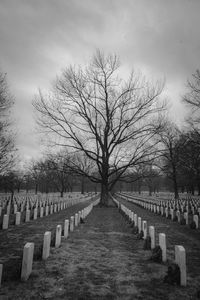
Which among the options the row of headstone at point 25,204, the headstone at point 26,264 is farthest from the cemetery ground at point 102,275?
the row of headstone at point 25,204

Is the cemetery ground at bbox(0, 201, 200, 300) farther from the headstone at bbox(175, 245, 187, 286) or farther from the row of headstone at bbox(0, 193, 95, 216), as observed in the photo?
the row of headstone at bbox(0, 193, 95, 216)

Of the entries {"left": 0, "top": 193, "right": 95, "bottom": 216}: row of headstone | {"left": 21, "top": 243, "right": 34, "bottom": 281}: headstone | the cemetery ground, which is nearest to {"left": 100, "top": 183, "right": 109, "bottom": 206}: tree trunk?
{"left": 0, "top": 193, "right": 95, "bottom": 216}: row of headstone

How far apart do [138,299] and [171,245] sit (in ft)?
11.4

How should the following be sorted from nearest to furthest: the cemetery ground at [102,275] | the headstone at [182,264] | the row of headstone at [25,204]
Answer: the cemetery ground at [102,275]
the headstone at [182,264]
the row of headstone at [25,204]

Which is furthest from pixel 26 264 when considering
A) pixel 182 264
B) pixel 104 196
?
pixel 104 196

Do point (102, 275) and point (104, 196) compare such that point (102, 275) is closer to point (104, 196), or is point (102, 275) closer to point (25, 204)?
point (25, 204)

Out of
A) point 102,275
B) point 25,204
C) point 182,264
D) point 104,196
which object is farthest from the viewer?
point 104,196

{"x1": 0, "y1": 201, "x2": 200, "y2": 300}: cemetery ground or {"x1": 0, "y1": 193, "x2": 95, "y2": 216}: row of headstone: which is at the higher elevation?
{"x1": 0, "y1": 201, "x2": 200, "y2": 300}: cemetery ground

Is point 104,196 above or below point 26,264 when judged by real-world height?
above

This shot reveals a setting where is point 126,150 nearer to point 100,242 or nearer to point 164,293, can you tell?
point 100,242

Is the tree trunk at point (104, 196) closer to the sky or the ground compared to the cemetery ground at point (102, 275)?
closer to the sky

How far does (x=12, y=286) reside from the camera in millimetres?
3168

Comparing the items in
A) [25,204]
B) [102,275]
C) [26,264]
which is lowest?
[25,204]

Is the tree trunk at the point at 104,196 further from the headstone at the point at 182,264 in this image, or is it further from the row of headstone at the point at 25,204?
the headstone at the point at 182,264
